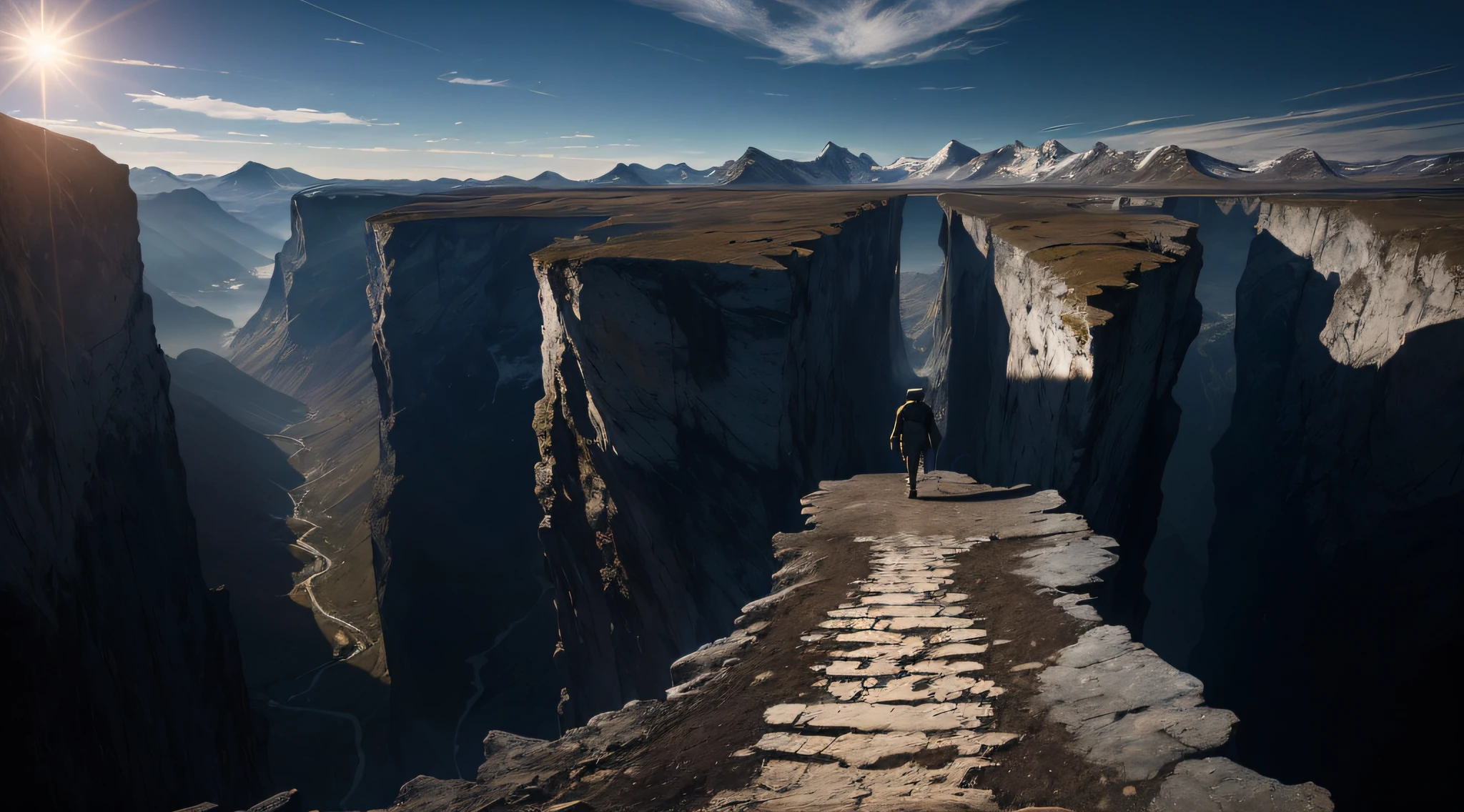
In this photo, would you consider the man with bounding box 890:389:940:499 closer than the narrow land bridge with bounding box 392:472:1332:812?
No

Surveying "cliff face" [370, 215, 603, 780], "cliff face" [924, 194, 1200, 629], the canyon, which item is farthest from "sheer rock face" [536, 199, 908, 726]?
"cliff face" [370, 215, 603, 780]

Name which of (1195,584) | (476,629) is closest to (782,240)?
(1195,584)

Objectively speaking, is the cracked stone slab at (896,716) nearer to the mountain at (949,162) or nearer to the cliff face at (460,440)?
the cliff face at (460,440)

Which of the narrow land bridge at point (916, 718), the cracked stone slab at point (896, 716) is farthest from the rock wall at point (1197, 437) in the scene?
the cracked stone slab at point (896, 716)

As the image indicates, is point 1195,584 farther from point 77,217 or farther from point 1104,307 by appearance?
point 77,217

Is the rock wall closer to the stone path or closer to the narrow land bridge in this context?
the narrow land bridge

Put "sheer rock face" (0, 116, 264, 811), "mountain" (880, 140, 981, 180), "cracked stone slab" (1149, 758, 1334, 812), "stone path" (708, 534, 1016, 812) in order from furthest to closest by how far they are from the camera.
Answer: "mountain" (880, 140, 981, 180) → "sheer rock face" (0, 116, 264, 811) → "stone path" (708, 534, 1016, 812) → "cracked stone slab" (1149, 758, 1334, 812)

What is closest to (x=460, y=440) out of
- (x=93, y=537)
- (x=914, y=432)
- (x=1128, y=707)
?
(x=93, y=537)

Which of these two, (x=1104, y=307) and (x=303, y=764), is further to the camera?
(x=303, y=764)
